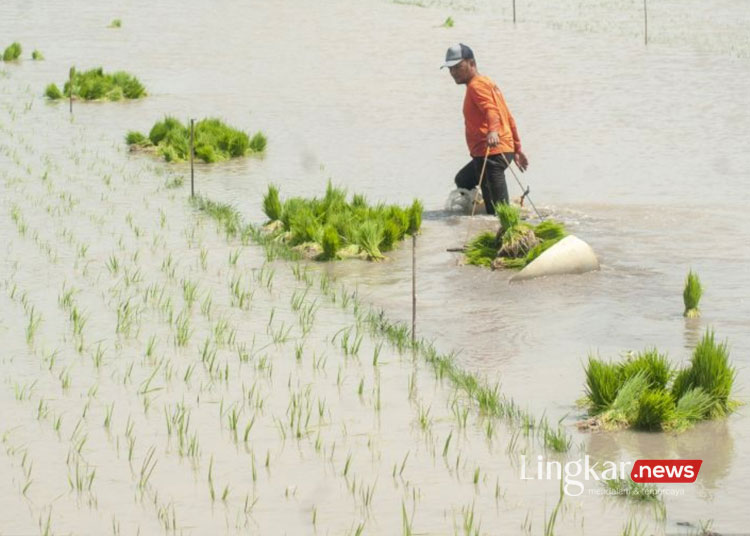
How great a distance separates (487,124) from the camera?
10617 mm

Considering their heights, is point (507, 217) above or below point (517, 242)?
above

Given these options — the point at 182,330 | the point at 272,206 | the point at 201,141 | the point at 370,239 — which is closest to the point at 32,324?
→ the point at 182,330

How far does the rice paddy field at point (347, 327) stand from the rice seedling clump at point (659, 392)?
71 mm

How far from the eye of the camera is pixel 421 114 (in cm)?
1769

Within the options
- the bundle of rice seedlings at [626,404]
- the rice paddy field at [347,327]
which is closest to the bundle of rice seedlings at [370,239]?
the rice paddy field at [347,327]

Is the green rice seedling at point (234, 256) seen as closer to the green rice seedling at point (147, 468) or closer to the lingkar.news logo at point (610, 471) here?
the green rice seedling at point (147, 468)

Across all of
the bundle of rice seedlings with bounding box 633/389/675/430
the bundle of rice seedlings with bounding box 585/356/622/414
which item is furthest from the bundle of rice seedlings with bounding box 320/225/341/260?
the bundle of rice seedlings with bounding box 633/389/675/430

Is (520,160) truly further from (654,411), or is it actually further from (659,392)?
(654,411)

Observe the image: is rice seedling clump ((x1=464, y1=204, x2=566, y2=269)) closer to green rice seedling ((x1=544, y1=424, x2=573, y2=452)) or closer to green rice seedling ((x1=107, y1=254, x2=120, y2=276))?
green rice seedling ((x1=107, y1=254, x2=120, y2=276))

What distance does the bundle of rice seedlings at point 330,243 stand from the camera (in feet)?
31.4

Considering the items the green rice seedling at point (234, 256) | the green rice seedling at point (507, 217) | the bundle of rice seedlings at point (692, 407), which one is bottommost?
the bundle of rice seedlings at point (692, 407)

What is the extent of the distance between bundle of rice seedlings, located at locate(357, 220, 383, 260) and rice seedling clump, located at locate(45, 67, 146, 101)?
410 inches

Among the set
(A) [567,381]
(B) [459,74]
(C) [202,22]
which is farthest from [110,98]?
(A) [567,381]

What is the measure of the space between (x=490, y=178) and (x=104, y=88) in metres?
9.78
